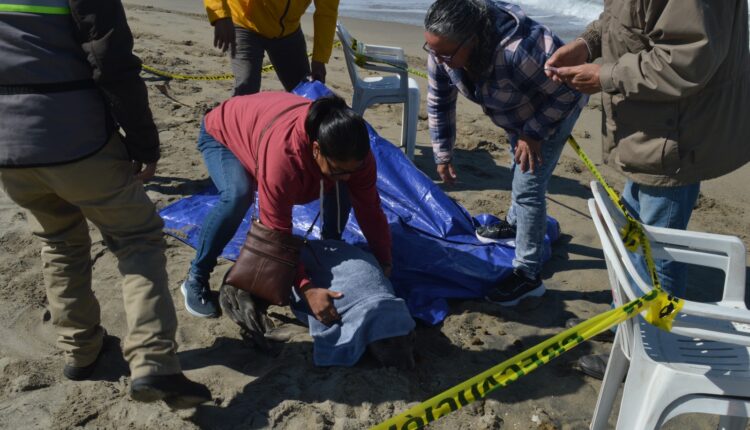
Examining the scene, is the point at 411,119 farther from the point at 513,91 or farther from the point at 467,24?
the point at 467,24

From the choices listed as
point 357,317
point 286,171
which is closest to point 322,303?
point 357,317

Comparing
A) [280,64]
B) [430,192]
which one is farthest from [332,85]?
[430,192]

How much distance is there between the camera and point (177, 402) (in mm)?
2283

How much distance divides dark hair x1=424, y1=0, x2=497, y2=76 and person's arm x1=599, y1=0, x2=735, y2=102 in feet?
2.10

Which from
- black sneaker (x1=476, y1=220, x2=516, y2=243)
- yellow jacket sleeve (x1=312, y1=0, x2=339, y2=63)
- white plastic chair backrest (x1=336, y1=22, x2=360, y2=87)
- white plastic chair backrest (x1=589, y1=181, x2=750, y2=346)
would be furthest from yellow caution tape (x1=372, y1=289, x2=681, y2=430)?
white plastic chair backrest (x1=336, y1=22, x2=360, y2=87)

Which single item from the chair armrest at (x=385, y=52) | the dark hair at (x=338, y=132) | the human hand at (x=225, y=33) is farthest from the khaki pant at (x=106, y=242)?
the chair armrest at (x=385, y=52)

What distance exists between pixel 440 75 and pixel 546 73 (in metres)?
0.64

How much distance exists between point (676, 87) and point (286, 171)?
138 centimetres

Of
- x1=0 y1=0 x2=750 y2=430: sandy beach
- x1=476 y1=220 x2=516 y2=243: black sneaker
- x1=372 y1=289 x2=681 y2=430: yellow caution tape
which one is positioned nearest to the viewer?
x1=372 y1=289 x2=681 y2=430: yellow caution tape

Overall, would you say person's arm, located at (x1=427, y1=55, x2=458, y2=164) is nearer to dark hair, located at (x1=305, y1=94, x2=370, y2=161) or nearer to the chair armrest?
dark hair, located at (x1=305, y1=94, x2=370, y2=161)

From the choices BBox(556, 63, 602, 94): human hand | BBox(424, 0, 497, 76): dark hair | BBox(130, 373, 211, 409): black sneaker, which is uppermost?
BBox(424, 0, 497, 76): dark hair

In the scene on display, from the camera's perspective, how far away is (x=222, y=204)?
9.66ft

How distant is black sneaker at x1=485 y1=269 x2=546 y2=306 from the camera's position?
3.22m

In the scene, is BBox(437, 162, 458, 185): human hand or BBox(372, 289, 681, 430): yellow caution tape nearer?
BBox(372, 289, 681, 430): yellow caution tape
